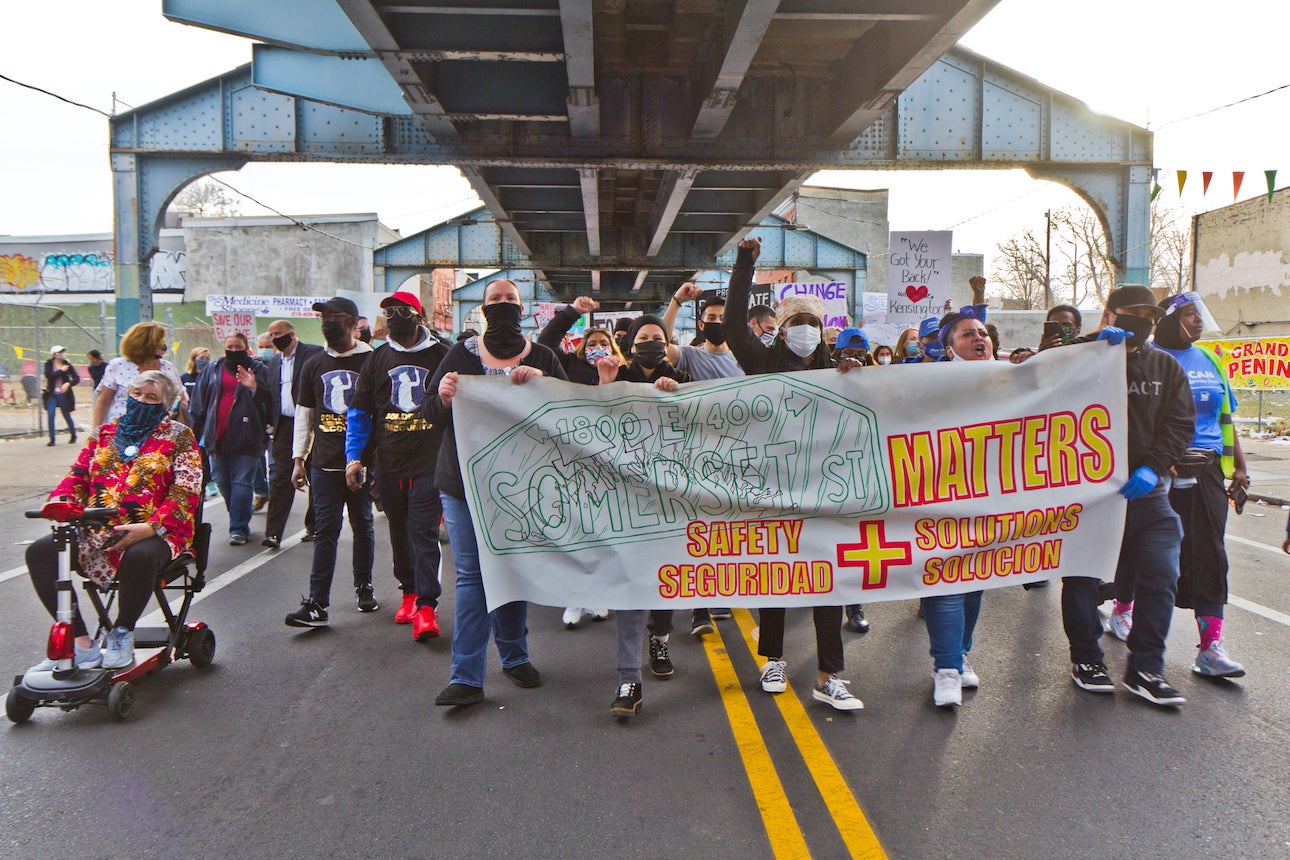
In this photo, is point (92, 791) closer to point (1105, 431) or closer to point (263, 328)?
point (1105, 431)

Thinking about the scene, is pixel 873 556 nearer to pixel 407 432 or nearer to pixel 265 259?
pixel 407 432

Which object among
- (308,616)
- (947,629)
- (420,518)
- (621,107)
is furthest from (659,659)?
(621,107)

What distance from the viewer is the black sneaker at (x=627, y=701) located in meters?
4.25

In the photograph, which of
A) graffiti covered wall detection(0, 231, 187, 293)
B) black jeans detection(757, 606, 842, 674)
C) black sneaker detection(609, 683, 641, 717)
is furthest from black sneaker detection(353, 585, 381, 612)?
graffiti covered wall detection(0, 231, 187, 293)

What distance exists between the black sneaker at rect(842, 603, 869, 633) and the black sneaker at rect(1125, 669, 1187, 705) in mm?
1609

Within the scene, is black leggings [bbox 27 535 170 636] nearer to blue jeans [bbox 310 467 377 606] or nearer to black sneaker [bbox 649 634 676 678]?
blue jeans [bbox 310 467 377 606]

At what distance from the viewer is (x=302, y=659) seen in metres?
5.23

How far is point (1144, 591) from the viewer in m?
4.59

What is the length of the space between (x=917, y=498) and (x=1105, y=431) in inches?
41.5

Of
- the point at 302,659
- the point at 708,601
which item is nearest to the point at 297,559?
the point at 302,659

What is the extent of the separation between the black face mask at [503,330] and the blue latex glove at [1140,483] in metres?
3.20

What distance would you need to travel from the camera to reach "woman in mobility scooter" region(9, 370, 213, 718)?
4363mm

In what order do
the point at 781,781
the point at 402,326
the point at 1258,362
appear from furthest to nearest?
the point at 1258,362 → the point at 402,326 → the point at 781,781

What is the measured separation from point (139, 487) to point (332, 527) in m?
1.50
